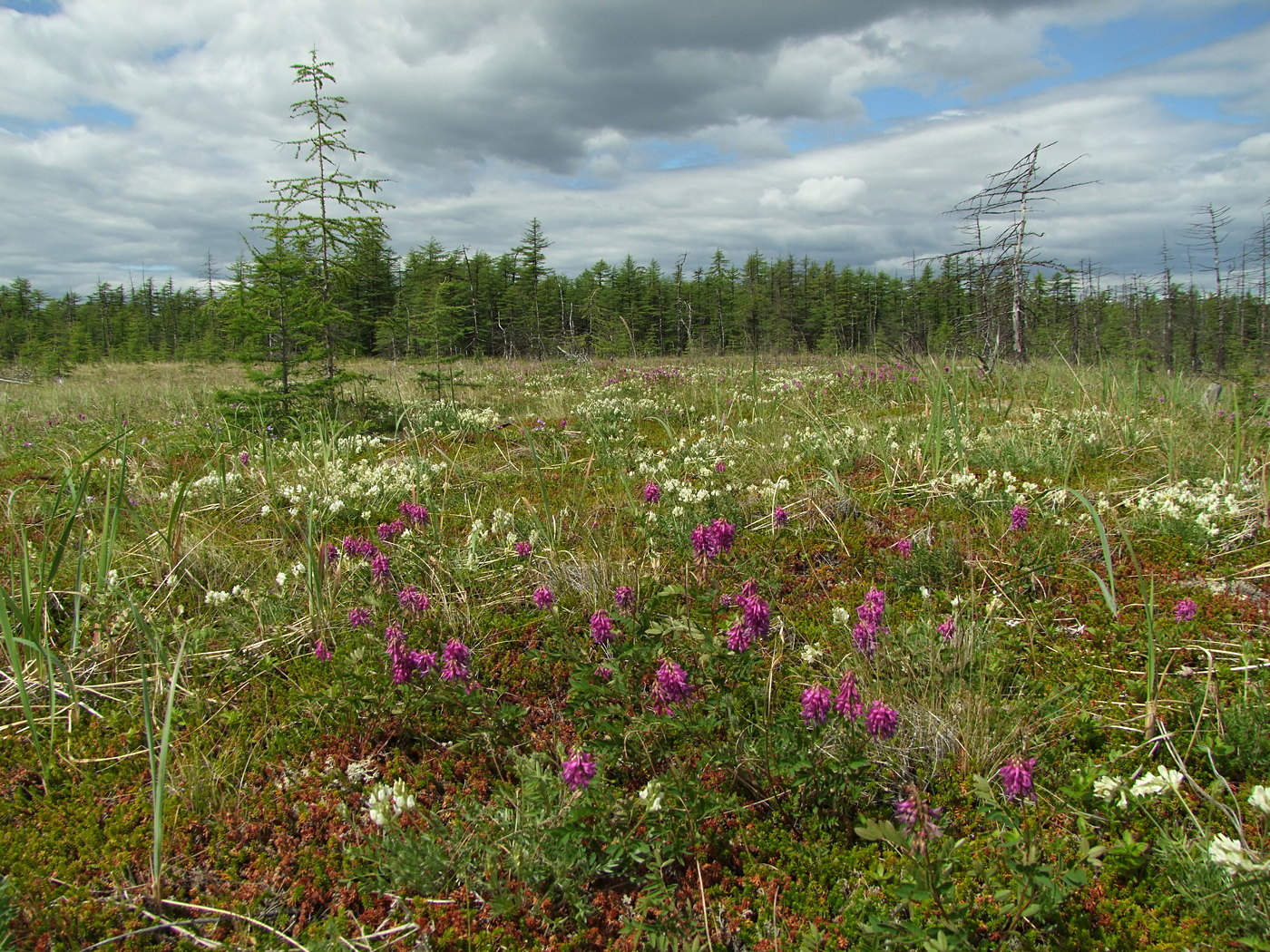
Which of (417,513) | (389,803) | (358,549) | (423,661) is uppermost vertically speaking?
(417,513)

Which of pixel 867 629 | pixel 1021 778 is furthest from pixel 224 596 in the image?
pixel 1021 778

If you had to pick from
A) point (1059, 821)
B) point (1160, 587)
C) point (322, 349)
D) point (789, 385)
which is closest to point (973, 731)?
point (1059, 821)

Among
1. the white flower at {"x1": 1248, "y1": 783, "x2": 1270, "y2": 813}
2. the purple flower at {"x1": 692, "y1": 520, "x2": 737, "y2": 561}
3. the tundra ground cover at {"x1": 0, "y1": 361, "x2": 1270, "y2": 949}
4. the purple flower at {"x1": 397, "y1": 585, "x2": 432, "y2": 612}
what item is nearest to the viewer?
the white flower at {"x1": 1248, "y1": 783, "x2": 1270, "y2": 813}

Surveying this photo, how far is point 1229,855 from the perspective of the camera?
5.72 ft

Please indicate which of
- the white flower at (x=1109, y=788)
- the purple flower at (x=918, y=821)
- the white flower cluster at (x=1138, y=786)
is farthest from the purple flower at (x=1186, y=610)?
the purple flower at (x=918, y=821)

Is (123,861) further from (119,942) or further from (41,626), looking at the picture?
(41,626)

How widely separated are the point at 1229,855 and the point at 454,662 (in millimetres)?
2500

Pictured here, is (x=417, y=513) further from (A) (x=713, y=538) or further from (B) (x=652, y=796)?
(B) (x=652, y=796)

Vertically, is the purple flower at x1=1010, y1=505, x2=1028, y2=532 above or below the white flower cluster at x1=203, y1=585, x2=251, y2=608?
above

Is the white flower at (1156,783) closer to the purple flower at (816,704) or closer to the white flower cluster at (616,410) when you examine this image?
the purple flower at (816,704)

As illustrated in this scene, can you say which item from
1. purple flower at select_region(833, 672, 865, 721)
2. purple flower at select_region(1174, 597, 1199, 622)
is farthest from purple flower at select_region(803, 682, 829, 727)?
purple flower at select_region(1174, 597, 1199, 622)

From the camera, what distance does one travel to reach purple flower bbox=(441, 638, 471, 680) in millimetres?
2549

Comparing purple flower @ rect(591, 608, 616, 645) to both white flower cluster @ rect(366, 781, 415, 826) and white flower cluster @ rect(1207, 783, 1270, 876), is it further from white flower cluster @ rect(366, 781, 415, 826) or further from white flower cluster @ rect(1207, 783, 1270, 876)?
white flower cluster @ rect(1207, 783, 1270, 876)

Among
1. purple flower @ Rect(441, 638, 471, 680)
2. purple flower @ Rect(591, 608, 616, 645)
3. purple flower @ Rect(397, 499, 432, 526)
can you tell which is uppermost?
purple flower @ Rect(397, 499, 432, 526)
